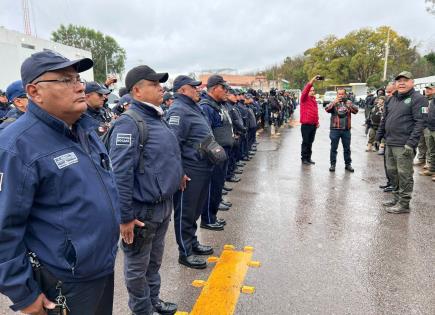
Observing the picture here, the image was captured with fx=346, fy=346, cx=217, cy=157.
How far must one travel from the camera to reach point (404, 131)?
5445 millimetres

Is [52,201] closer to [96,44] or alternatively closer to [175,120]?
[175,120]

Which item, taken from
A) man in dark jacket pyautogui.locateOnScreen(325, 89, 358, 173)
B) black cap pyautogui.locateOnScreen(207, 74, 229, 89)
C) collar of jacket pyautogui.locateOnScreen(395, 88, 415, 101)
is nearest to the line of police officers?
black cap pyautogui.locateOnScreen(207, 74, 229, 89)

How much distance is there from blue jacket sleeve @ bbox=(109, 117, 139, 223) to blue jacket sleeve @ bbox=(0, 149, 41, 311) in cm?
97

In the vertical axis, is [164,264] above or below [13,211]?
below

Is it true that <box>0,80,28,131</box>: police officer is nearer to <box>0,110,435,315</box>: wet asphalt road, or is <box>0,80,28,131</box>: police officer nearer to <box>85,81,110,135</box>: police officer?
<box>85,81,110,135</box>: police officer

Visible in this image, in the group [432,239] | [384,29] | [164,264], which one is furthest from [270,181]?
[384,29]

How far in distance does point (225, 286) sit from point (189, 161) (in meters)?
1.37

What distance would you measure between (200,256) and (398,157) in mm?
3620

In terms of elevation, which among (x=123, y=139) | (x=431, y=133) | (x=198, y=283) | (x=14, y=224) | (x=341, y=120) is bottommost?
(x=198, y=283)

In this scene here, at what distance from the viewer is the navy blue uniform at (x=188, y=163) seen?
148 inches

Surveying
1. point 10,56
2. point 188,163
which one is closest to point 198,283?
point 188,163

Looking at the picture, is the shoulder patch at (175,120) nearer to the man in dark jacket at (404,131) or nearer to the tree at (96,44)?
the man in dark jacket at (404,131)

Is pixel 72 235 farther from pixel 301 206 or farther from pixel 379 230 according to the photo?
pixel 301 206

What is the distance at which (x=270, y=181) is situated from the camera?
764 cm
